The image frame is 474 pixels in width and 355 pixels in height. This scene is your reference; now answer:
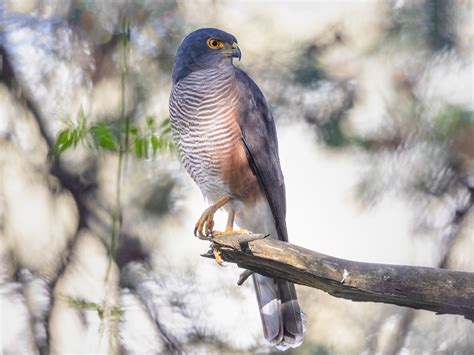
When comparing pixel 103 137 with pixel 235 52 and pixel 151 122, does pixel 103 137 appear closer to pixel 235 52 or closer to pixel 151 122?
pixel 151 122

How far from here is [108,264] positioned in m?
4.29

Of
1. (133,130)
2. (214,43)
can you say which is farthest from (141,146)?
(214,43)

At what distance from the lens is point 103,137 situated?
413cm

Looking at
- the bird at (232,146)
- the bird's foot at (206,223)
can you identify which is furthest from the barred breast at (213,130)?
the bird's foot at (206,223)

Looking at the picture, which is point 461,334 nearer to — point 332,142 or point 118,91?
point 332,142

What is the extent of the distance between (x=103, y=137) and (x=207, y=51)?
92 centimetres

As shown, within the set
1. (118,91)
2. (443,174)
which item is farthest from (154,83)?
(443,174)

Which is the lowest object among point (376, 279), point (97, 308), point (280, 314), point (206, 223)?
point (97, 308)

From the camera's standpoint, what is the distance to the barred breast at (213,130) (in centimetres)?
332

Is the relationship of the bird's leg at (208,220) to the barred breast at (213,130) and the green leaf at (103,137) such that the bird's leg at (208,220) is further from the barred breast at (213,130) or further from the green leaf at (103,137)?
the green leaf at (103,137)

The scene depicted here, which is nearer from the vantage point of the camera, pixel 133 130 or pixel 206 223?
pixel 206 223

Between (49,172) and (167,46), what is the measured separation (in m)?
0.86

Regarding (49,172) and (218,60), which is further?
(49,172)

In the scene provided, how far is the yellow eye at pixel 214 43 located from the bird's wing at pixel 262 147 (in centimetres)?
12
